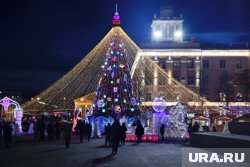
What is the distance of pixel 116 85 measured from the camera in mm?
34688

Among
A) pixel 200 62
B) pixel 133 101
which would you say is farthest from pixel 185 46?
pixel 133 101

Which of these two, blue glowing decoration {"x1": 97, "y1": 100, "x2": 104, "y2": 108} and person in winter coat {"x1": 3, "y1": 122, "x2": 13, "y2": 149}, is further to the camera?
blue glowing decoration {"x1": 97, "y1": 100, "x2": 104, "y2": 108}

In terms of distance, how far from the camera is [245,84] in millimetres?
54844

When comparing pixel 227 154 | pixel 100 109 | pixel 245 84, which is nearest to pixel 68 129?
pixel 227 154

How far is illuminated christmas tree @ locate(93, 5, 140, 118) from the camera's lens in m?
34.6

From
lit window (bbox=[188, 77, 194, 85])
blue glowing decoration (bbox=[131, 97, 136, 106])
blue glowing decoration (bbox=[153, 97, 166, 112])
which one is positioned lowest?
blue glowing decoration (bbox=[153, 97, 166, 112])

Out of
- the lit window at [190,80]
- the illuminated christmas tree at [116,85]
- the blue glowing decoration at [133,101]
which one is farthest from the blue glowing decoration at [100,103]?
the lit window at [190,80]

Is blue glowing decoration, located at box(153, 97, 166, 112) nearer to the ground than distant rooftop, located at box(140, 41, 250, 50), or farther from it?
nearer to the ground

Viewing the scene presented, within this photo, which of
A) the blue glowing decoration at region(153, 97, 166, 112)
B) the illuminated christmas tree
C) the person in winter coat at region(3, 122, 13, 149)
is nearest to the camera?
the person in winter coat at region(3, 122, 13, 149)

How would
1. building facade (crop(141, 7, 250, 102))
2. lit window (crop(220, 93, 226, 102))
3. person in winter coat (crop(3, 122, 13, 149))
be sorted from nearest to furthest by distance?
1. person in winter coat (crop(3, 122, 13, 149))
2. lit window (crop(220, 93, 226, 102))
3. building facade (crop(141, 7, 250, 102))

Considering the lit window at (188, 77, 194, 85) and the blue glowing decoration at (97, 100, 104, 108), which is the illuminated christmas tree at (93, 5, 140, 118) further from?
the lit window at (188, 77, 194, 85)

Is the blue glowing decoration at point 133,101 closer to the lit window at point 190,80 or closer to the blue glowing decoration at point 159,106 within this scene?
the blue glowing decoration at point 159,106

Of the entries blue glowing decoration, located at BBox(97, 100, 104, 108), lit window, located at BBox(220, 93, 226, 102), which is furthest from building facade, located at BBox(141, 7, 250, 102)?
blue glowing decoration, located at BBox(97, 100, 104, 108)

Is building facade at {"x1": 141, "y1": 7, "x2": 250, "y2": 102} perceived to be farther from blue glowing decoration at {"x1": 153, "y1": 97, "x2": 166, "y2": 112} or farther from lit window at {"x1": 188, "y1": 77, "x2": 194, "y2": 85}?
blue glowing decoration at {"x1": 153, "y1": 97, "x2": 166, "y2": 112}
